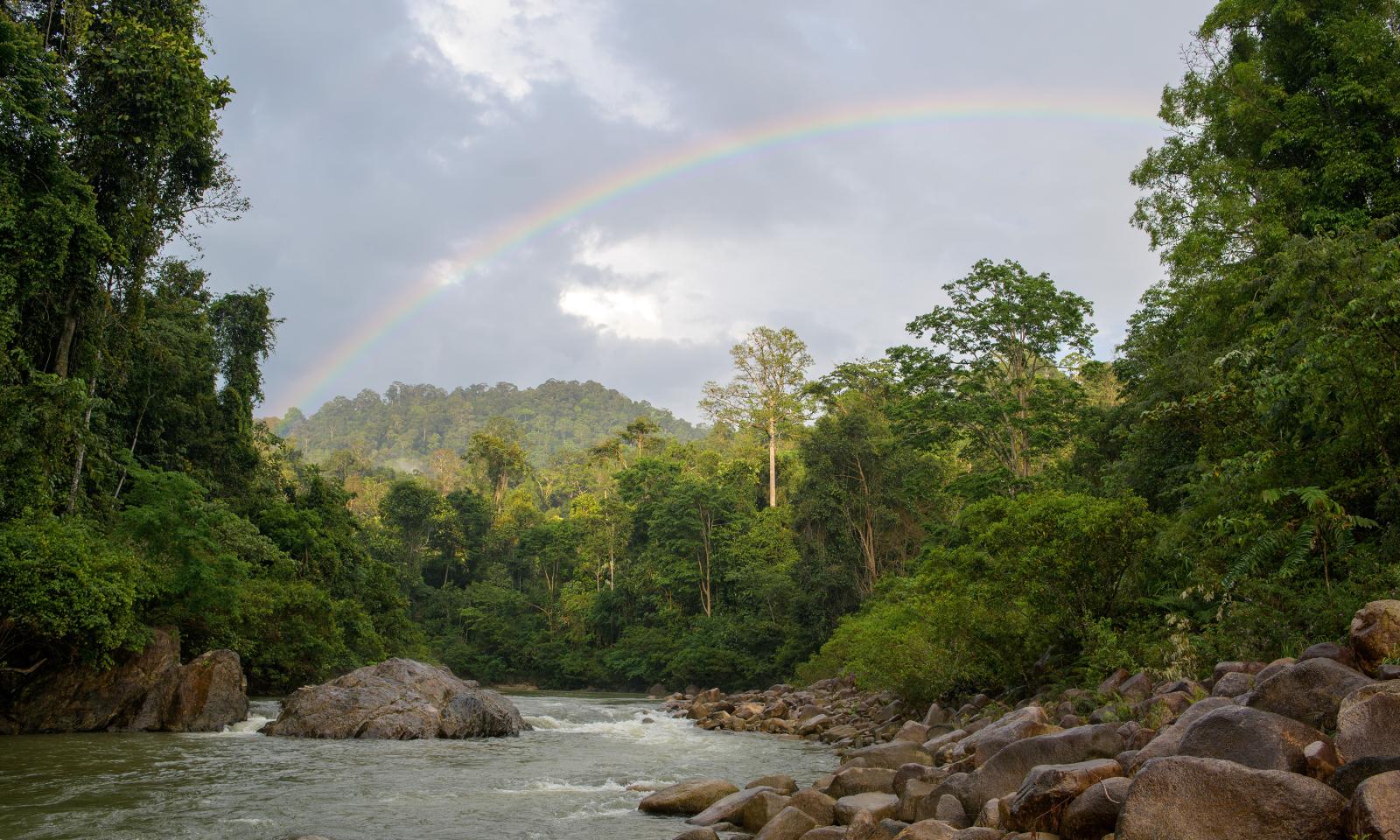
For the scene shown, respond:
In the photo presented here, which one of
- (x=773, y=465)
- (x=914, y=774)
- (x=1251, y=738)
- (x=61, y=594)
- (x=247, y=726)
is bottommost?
(x=247, y=726)

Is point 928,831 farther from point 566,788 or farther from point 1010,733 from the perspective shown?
point 566,788

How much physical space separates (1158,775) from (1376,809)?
107cm

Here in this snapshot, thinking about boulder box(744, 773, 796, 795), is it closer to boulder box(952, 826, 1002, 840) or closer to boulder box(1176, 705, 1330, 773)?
boulder box(952, 826, 1002, 840)

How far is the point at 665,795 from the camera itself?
10594 mm

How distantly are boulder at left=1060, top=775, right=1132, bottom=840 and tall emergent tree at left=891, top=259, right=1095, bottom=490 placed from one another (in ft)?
68.6

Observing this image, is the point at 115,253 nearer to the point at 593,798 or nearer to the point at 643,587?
the point at 593,798

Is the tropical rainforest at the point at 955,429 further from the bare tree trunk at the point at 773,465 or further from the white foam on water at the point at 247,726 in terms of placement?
the bare tree trunk at the point at 773,465

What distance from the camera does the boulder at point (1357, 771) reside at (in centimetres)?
466

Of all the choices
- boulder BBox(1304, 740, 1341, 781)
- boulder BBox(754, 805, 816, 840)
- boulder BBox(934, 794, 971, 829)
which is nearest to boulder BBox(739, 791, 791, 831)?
boulder BBox(754, 805, 816, 840)

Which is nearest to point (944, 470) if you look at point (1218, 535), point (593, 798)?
point (1218, 535)

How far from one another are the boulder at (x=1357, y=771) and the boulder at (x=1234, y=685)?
307 cm

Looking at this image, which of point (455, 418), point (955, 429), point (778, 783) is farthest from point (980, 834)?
point (455, 418)

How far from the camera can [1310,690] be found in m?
6.05

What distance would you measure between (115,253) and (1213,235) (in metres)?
25.0
